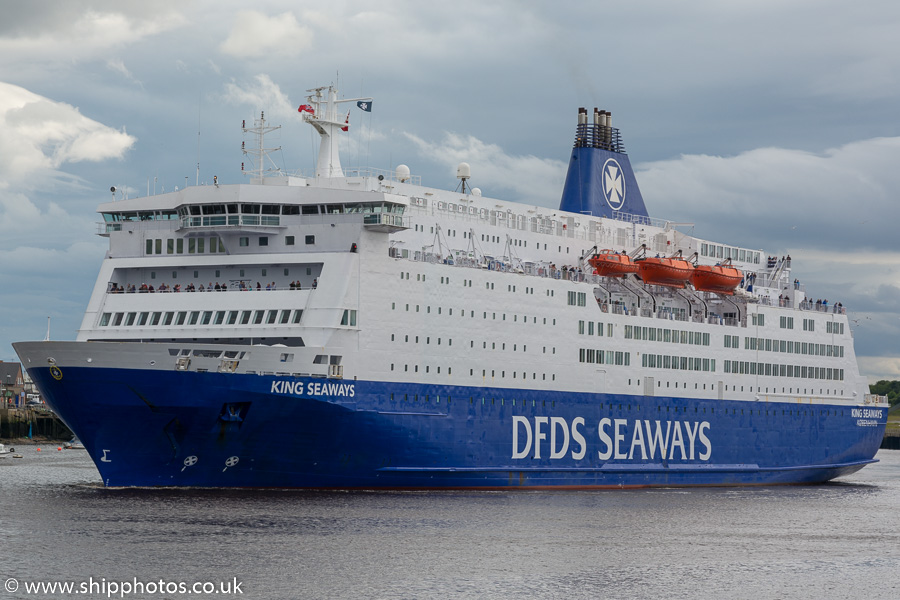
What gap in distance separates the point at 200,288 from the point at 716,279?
2131cm

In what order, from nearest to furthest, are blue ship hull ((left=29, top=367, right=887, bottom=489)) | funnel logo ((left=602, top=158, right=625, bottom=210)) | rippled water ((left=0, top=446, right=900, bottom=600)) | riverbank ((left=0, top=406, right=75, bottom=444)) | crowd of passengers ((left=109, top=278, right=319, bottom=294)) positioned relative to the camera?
rippled water ((left=0, top=446, right=900, bottom=600)) → blue ship hull ((left=29, top=367, right=887, bottom=489)) → crowd of passengers ((left=109, top=278, right=319, bottom=294)) → funnel logo ((left=602, top=158, right=625, bottom=210)) → riverbank ((left=0, top=406, right=75, bottom=444))

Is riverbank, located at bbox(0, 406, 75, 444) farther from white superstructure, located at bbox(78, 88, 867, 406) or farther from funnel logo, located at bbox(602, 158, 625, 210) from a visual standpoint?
white superstructure, located at bbox(78, 88, 867, 406)

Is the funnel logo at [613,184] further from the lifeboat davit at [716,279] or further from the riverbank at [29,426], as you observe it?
the riverbank at [29,426]

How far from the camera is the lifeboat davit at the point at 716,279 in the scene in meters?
48.4

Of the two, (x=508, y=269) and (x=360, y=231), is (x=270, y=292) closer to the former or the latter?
(x=360, y=231)

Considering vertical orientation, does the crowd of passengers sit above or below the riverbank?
above

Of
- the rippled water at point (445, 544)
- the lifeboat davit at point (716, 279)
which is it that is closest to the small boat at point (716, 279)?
the lifeboat davit at point (716, 279)

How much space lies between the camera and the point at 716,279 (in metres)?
48.7

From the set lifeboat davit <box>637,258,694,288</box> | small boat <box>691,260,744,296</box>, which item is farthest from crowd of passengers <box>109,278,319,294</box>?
small boat <box>691,260,744,296</box>

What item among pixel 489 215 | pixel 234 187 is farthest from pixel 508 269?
pixel 234 187

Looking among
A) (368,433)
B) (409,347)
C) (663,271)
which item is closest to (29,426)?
(663,271)

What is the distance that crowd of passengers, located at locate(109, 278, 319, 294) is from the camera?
37.1 m

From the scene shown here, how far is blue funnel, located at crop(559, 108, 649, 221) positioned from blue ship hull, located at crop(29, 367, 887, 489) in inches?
359

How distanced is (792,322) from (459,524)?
24.8 m
